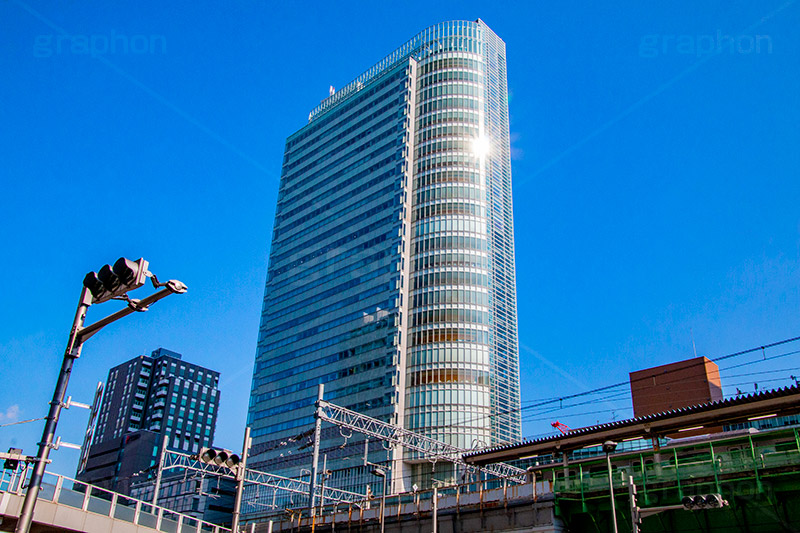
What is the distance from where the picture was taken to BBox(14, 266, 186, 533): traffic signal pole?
1119 centimetres

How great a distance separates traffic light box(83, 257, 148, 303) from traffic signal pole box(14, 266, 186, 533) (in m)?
0.28

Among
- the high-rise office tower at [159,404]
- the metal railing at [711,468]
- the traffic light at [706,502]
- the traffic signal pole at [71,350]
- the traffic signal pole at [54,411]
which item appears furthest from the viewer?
the high-rise office tower at [159,404]

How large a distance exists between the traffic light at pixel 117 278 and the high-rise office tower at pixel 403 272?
225 feet

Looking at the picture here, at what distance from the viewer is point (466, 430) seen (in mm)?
83000

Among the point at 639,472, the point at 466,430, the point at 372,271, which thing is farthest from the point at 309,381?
the point at 639,472

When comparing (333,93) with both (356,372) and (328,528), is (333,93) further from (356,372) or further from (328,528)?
(328,528)

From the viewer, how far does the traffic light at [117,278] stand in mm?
11719

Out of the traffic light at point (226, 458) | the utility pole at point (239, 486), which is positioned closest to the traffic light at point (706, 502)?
the utility pole at point (239, 486)

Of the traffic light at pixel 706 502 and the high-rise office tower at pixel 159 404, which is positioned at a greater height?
the high-rise office tower at pixel 159 404

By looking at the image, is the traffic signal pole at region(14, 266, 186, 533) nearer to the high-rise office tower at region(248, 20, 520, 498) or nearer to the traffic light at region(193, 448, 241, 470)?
the traffic light at region(193, 448, 241, 470)

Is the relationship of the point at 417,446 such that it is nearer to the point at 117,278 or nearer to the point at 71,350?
the point at 71,350

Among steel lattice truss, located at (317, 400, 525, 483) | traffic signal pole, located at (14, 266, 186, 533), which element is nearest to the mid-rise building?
steel lattice truss, located at (317, 400, 525, 483)

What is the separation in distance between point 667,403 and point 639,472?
291 feet

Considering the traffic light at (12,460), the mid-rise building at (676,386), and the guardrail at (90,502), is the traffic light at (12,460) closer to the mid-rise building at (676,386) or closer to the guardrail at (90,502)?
the guardrail at (90,502)
